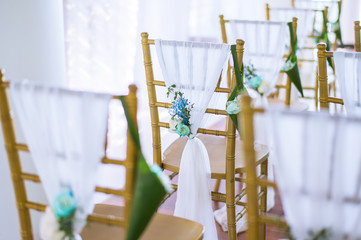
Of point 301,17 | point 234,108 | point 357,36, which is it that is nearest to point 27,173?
point 234,108

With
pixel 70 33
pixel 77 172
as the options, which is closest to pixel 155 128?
pixel 70 33

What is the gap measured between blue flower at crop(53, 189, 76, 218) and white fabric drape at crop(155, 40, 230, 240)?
0.78m

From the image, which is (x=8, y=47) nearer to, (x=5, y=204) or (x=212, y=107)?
(x=5, y=204)

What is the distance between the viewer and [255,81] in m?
2.54

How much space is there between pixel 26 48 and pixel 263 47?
133 centimetres

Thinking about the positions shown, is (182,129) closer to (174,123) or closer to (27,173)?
(174,123)

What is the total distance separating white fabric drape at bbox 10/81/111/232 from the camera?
1.19m

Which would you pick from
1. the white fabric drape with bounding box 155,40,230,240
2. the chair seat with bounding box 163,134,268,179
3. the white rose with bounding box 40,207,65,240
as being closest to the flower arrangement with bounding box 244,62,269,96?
the chair seat with bounding box 163,134,268,179

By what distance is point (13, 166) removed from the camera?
4.42ft

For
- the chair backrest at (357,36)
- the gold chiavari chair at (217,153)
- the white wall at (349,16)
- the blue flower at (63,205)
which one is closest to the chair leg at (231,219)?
the gold chiavari chair at (217,153)

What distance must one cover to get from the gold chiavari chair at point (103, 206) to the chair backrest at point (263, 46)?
4.24 feet

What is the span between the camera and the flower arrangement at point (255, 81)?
2.53 meters

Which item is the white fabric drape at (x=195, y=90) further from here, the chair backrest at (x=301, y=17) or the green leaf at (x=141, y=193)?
the chair backrest at (x=301, y=17)

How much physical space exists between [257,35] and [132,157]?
161 cm
